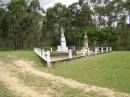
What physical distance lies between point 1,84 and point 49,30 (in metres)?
59.4

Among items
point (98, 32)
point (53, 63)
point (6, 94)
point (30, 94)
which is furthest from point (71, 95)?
point (98, 32)

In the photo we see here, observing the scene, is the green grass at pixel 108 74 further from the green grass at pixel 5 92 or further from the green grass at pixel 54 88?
the green grass at pixel 5 92

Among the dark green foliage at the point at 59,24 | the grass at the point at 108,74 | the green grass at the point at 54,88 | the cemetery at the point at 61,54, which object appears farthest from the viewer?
the dark green foliage at the point at 59,24

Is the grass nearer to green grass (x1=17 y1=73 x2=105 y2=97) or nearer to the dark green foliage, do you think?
green grass (x1=17 y1=73 x2=105 y2=97)

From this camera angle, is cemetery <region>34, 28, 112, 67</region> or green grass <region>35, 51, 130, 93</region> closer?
green grass <region>35, 51, 130, 93</region>

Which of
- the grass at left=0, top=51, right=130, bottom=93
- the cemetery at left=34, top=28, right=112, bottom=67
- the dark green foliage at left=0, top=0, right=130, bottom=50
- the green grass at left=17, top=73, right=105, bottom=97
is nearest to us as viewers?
the green grass at left=17, top=73, right=105, bottom=97

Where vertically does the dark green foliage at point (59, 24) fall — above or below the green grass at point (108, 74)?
above

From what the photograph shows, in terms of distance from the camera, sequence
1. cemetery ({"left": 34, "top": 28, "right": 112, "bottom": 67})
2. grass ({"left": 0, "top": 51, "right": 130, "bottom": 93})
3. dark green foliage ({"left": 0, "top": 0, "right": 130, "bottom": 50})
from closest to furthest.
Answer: grass ({"left": 0, "top": 51, "right": 130, "bottom": 93})
cemetery ({"left": 34, "top": 28, "right": 112, "bottom": 67})
dark green foliage ({"left": 0, "top": 0, "right": 130, "bottom": 50})

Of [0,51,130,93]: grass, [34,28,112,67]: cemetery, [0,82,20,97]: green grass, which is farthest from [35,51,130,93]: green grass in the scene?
[34,28,112,67]: cemetery

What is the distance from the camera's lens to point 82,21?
7600 cm

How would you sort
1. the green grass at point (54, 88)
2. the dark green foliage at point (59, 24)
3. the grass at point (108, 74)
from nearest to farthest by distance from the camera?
the green grass at point (54, 88) < the grass at point (108, 74) < the dark green foliage at point (59, 24)

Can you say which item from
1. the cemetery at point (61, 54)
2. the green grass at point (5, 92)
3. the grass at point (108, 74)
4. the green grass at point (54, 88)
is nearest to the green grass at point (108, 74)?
the grass at point (108, 74)

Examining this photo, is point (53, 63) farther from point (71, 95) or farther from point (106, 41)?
point (106, 41)

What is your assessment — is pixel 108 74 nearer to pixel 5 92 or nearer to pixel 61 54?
pixel 5 92
